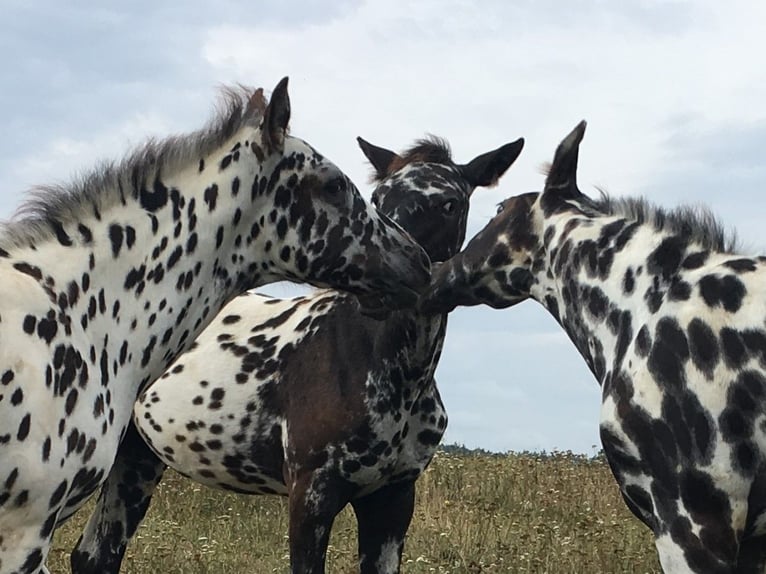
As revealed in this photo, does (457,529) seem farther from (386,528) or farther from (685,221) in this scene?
(685,221)

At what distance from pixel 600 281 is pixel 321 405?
1911mm

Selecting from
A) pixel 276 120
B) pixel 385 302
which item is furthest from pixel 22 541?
pixel 385 302

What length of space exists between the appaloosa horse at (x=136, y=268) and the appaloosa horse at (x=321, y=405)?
66cm

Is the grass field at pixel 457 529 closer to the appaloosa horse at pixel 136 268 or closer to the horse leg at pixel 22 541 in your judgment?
the appaloosa horse at pixel 136 268

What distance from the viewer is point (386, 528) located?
7082 millimetres

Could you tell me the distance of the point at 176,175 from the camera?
5.56 metres

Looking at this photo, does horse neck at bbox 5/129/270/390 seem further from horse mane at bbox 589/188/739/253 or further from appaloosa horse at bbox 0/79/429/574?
horse mane at bbox 589/188/739/253

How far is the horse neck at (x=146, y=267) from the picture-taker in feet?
16.7

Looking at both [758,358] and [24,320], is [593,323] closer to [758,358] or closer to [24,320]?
[758,358]

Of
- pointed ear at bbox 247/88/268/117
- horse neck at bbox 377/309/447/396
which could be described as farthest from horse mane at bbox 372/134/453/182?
pointed ear at bbox 247/88/268/117

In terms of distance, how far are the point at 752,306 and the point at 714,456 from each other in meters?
0.72

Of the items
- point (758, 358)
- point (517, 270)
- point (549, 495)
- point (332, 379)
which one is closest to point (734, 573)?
point (758, 358)

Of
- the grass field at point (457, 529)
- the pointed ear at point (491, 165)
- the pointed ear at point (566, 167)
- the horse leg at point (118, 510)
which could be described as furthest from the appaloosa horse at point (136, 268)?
the grass field at point (457, 529)

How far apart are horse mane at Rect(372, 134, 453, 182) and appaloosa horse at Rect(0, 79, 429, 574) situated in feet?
5.30
